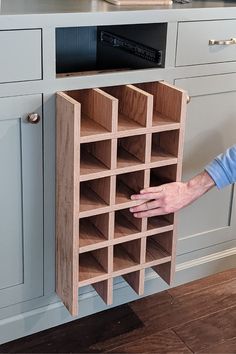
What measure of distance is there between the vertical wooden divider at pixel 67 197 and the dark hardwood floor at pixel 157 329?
177 millimetres

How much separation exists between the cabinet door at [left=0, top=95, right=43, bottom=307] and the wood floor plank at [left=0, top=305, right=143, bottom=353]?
150 millimetres

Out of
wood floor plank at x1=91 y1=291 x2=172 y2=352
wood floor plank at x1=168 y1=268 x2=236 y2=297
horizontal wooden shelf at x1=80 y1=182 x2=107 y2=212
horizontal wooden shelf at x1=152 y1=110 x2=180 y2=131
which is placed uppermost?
horizontal wooden shelf at x1=152 y1=110 x2=180 y2=131

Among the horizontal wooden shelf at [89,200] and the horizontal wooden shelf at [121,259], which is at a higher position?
the horizontal wooden shelf at [89,200]

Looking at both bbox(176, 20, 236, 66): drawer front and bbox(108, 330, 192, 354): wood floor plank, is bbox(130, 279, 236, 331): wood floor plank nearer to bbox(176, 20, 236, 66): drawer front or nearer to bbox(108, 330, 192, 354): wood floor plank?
bbox(108, 330, 192, 354): wood floor plank

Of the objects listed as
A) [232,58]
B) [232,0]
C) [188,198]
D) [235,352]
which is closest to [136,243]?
[188,198]

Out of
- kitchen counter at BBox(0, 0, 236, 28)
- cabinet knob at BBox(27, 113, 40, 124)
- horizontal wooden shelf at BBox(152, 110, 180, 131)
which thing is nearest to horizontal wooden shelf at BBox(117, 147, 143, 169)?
horizontal wooden shelf at BBox(152, 110, 180, 131)

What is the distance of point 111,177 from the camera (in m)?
1.44

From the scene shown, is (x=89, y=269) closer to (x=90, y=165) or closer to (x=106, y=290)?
(x=106, y=290)

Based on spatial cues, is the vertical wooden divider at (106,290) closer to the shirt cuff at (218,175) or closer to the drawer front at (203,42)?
→ the shirt cuff at (218,175)

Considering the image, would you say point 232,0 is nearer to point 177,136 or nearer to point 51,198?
point 177,136

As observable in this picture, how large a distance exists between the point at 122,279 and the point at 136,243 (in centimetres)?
23

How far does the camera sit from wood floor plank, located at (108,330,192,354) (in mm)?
1648

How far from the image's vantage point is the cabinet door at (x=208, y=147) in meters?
1.69

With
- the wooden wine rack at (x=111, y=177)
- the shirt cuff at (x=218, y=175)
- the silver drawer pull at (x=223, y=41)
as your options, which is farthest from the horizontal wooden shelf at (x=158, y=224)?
the silver drawer pull at (x=223, y=41)
